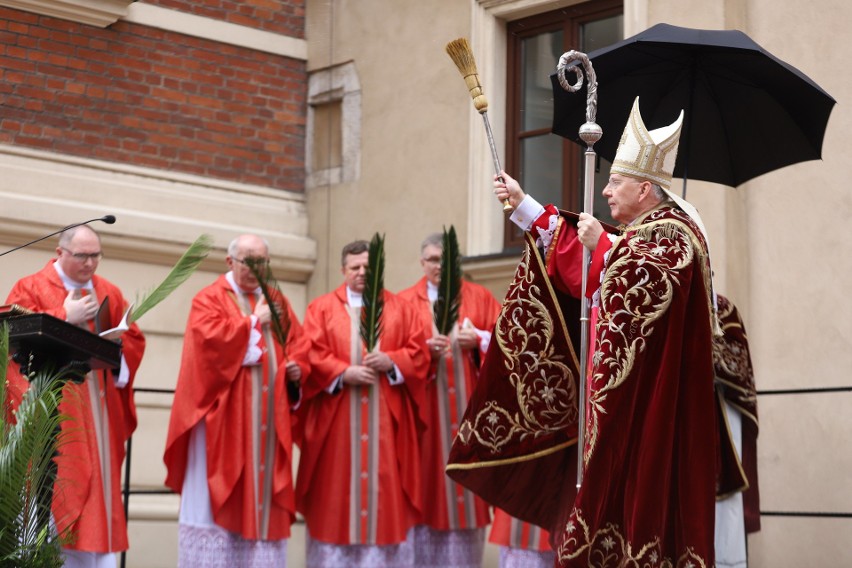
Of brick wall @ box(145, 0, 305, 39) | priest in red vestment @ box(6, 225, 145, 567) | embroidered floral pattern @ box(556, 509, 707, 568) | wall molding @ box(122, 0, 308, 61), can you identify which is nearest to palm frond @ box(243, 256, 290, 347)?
priest in red vestment @ box(6, 225, 145, 567)

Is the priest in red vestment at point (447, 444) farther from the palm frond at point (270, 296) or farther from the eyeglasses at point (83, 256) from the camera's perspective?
the eyeglasses at point (83, 256)

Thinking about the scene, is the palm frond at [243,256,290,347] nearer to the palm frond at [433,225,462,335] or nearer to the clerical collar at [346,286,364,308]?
the clerical collar at [346,286,364,308]

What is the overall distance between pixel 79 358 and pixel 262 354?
2.14m

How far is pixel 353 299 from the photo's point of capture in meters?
9.23

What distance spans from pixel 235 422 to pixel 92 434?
98cm

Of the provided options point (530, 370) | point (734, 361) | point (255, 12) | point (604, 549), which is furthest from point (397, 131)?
point (604, 549)

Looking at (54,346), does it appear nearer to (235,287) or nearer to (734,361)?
(235,287)

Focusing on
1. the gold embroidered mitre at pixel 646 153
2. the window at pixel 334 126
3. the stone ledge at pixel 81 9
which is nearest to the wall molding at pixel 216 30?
the stone ledge at pixel 81 9

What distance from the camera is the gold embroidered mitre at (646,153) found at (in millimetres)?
6473

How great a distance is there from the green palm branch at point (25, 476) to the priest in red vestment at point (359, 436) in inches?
112

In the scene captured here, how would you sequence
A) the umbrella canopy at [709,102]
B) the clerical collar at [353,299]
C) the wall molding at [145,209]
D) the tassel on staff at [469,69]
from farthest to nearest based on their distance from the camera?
the wall molding at [145,209], the clerical collar at [353,299], the umbrella canopy at [709,102], the tassel on staff at [469,69]

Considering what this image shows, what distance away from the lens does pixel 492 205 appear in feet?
35.2

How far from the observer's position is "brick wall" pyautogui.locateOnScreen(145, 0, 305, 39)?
11.3 metres

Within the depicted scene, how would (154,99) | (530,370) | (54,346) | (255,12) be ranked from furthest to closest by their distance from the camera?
(255,12) < (154,99) < (530,370) < (54,346)
